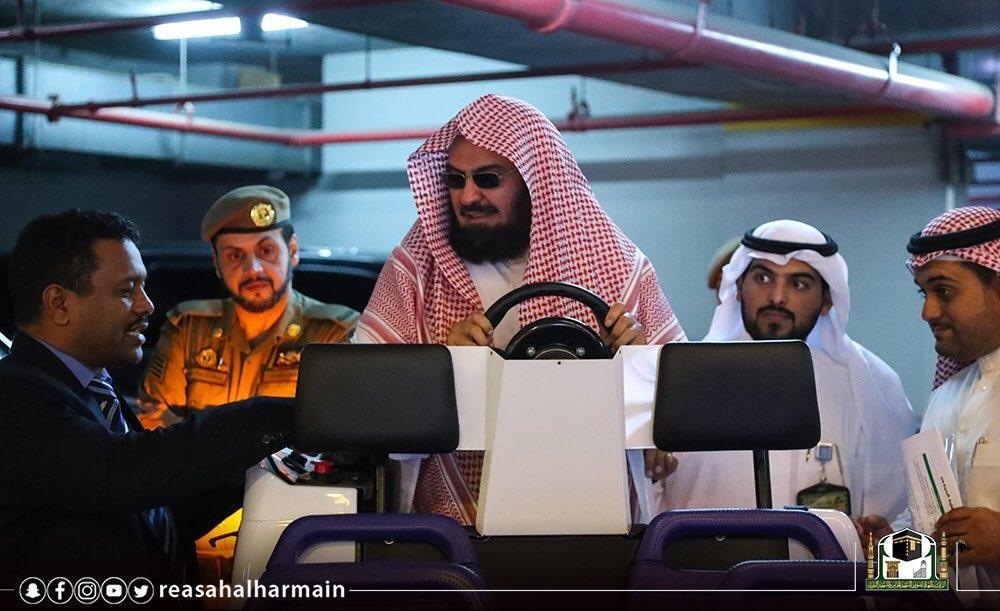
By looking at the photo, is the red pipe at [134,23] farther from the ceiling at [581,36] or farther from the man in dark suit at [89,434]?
the man in dark suit at [89,434]

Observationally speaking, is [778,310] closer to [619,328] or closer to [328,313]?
[619,328]

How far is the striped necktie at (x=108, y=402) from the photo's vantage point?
262cm

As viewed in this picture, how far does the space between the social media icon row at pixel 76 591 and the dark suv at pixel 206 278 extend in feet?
9.12

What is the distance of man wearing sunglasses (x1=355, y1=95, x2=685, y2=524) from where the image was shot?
3039mm

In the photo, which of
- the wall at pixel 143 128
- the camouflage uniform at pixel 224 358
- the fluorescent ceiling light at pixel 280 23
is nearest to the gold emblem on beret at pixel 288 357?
the camouflage uniform at pixel 224 358

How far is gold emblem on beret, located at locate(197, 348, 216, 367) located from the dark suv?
38.4 inches

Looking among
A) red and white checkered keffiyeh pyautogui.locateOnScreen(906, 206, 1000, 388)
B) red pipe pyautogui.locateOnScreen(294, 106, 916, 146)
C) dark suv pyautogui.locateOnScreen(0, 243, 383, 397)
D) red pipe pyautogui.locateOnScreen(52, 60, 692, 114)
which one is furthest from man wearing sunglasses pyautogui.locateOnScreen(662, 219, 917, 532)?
red pipe pyautogui.locateOnScreen(294, 106, 916, 146)

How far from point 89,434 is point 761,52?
193 inches

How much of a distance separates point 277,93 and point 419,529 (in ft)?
24.3

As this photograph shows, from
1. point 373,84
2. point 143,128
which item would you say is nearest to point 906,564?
point 373,84

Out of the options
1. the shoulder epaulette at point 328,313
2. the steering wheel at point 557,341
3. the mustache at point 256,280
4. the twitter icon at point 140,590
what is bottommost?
the twitter icon at point 140,590

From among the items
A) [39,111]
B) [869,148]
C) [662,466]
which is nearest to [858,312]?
[869,148]

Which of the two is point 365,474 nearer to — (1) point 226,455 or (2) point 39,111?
(1) point 226,455

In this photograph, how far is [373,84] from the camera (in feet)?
28.7
